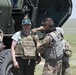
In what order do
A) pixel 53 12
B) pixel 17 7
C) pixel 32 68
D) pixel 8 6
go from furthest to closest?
pixel 53 12, pixel 17 7, pixel 8 6, pixel 32 68

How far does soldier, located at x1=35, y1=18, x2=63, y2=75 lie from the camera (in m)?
7.05

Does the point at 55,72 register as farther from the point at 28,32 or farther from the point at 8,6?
the point at 8,6

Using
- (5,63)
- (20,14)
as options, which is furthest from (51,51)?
(20,14)

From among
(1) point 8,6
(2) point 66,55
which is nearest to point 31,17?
(1) point 8,6

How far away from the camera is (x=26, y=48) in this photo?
748cm

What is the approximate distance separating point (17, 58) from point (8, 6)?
6.89ft

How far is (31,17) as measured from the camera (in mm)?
10141

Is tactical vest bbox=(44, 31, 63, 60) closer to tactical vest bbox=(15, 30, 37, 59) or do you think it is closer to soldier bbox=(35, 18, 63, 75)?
soldier bbox=(35, 18, 63, 75)

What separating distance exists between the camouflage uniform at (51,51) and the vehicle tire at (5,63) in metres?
1.55

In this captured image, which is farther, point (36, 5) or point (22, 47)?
point (36, 5)

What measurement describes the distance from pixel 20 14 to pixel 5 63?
5.92 ft

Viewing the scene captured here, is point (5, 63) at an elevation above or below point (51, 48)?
below

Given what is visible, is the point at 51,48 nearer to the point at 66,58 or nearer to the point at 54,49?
the point at 54,49

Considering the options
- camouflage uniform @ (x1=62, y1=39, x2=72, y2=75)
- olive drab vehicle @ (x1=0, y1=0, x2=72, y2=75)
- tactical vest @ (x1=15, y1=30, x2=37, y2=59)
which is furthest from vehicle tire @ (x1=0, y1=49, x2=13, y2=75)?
camouflage uniform @ (x1=62, y1=39, x2=72, y2=75)
